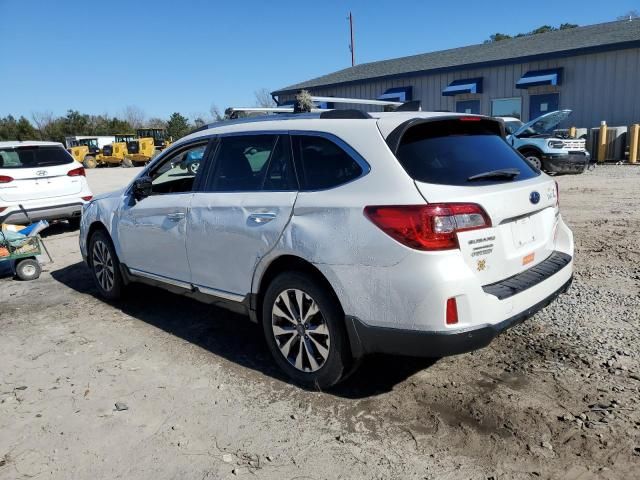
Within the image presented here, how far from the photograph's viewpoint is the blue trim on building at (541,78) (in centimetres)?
2136

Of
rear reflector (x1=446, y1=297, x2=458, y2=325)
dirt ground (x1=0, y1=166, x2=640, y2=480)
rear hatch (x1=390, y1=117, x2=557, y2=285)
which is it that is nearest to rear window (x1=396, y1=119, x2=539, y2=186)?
rear hatch (x1=390, y1=117, x2=557, y2=285)

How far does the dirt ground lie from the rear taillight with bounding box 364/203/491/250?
1.08 m

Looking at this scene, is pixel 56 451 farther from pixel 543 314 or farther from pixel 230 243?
pixel 543 314

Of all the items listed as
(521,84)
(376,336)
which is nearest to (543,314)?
(376,336)

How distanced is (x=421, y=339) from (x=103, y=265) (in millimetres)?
3969

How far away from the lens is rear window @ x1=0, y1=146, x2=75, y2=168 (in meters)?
9.03

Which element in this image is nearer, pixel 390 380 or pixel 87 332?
pixel 390 380

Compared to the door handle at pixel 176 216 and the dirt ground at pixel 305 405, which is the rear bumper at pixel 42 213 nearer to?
the dirt ground at pixel 305 405

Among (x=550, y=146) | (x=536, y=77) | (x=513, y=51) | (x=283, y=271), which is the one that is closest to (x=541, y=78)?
(x=536, y=77)

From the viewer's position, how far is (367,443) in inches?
115

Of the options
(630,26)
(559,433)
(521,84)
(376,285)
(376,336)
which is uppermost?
(630,26)

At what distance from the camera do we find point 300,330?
3.52 m

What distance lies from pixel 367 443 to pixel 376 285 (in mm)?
867

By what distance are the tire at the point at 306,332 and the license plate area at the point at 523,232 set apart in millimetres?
1159
